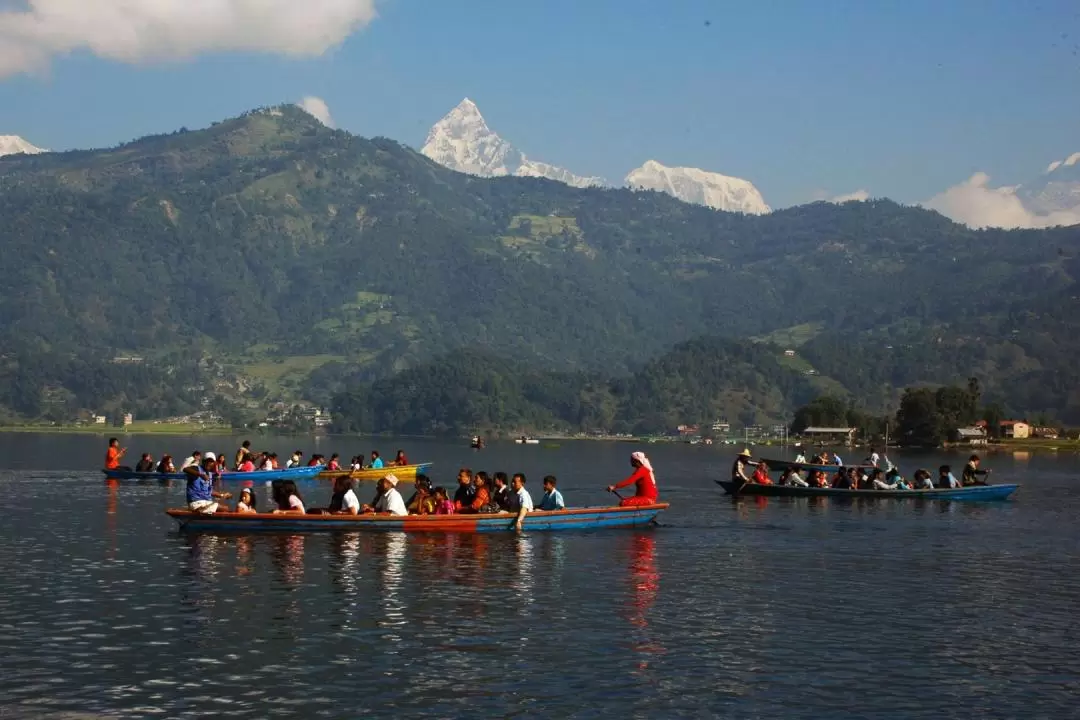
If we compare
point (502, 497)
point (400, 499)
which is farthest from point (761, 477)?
point (400, 499)

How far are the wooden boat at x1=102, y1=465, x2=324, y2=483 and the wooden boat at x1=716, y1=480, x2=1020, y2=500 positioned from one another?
112ft

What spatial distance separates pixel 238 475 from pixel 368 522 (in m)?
40.3

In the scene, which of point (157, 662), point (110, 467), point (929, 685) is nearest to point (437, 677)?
point (157, 662)

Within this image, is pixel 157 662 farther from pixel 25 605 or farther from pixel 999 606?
pixel 999 606

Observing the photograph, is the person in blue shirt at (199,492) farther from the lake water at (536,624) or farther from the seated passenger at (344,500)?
the seated passenger at (344,500)

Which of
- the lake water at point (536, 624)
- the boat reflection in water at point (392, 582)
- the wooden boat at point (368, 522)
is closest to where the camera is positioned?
the lake water at point (536, 624)

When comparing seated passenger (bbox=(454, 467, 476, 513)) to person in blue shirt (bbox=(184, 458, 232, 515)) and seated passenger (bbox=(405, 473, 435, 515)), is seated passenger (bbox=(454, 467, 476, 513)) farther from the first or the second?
person in blue shirt (bbox=(184, 458, 232, 515))

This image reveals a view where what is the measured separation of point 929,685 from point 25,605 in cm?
2758

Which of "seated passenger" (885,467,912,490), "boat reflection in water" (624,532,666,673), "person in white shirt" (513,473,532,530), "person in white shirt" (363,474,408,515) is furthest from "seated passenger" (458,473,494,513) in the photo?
"seated passenger" (885,467,912,490)

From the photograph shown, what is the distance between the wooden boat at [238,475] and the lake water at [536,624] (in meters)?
28.5

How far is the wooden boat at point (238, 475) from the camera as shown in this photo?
326ft

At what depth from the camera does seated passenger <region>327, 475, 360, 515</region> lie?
61219 millimetres

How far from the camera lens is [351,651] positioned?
121ft

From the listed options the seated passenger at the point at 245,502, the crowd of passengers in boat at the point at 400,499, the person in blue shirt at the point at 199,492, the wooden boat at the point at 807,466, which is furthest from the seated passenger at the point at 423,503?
the wooden boat at the point at 807,466
